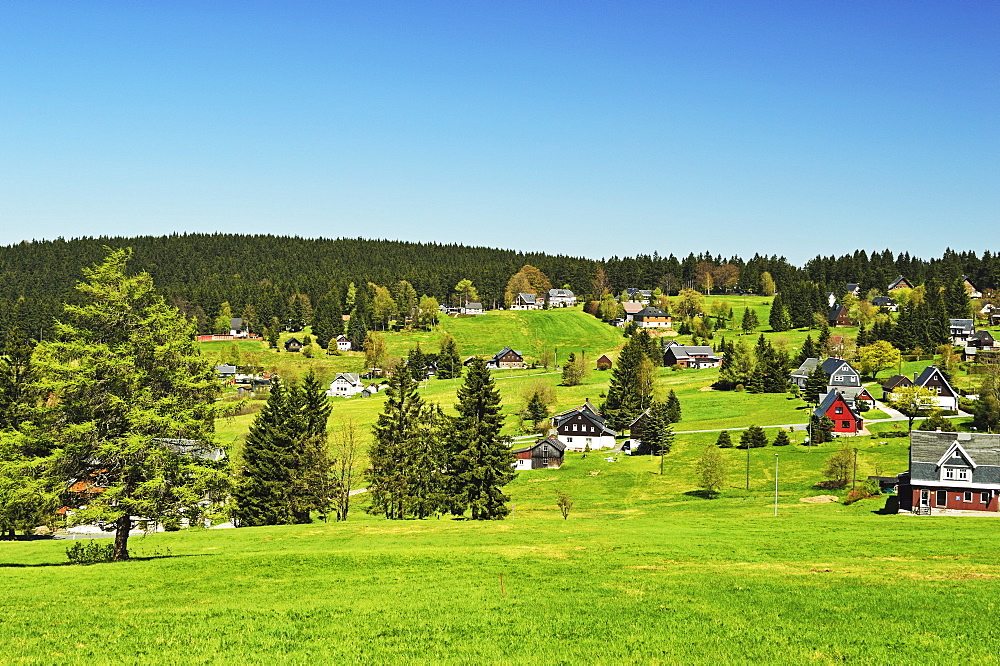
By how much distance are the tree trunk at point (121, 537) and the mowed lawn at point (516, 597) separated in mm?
1261

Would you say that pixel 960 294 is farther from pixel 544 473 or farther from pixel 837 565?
pixel 837 565

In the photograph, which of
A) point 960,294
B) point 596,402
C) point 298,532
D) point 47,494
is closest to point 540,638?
point 47,494

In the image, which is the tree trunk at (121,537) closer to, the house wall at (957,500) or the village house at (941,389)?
the house wall at (957,500)

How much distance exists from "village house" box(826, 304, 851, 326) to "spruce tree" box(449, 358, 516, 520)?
153 m

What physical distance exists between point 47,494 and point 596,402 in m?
99.3

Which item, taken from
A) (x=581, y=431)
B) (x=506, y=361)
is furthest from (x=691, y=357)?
(x=581, y=431)

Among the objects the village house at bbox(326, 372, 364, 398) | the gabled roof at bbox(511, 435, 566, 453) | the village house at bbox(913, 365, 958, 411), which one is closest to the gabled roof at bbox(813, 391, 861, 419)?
the village house at bbox(913, 365, 958, 411)

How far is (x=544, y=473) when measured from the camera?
83.4 meters

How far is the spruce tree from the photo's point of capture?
5328 centimetres

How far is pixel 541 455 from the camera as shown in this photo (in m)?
89.9

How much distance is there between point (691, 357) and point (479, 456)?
379 ft

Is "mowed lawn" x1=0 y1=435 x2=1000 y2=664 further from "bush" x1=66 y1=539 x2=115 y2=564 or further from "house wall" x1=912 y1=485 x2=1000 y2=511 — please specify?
"house wall" x1=912 y1=485 x2=1000 y2=511

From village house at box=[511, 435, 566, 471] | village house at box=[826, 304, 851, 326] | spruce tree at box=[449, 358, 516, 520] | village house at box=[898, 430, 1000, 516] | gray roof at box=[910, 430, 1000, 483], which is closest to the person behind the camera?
spruce tree at box=[449, 358, 516, 520]

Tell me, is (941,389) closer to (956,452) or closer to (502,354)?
(956,452)
